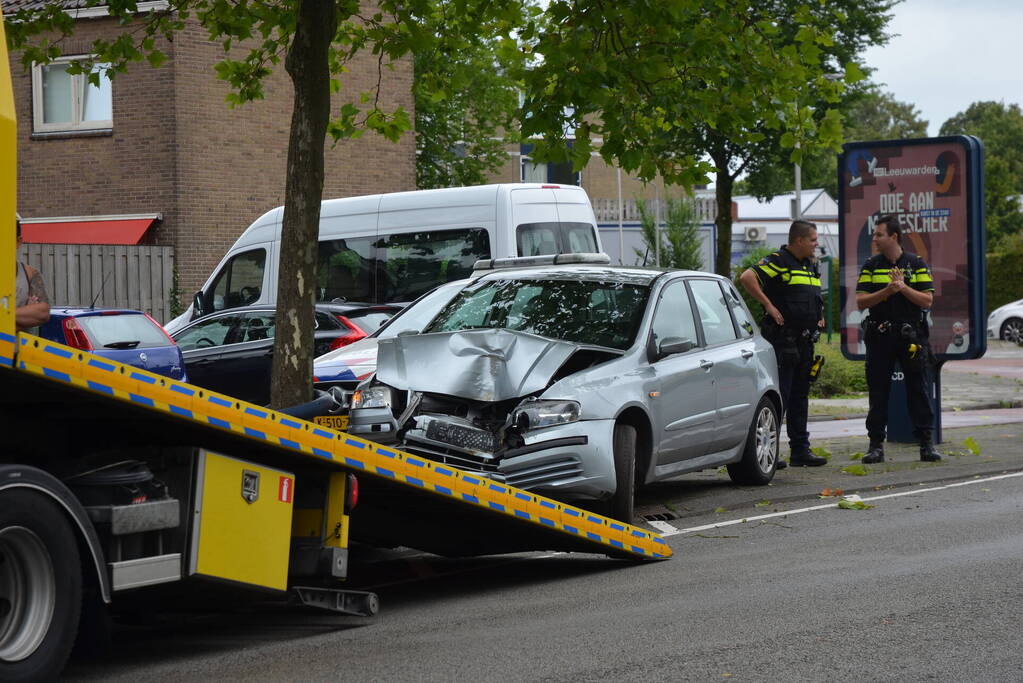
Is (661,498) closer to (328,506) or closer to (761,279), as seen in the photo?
(761,279)

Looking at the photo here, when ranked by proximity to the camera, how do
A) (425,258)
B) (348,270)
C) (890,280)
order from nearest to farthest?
(890,280) < (425,258) < (348,270)

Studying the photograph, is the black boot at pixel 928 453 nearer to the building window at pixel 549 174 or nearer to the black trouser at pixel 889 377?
the black trouser at pixel 889 377

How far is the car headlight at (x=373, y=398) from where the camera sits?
9.18 m

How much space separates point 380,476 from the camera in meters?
6.47

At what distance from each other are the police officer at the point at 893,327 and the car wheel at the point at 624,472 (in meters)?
4.50

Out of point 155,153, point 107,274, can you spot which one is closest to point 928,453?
point 107,274

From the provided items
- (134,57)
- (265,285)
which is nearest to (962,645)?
(134,57)

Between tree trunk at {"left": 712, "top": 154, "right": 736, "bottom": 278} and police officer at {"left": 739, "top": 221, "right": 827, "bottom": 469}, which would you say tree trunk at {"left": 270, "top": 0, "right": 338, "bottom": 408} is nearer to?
police officer at {"left": 739, "top": 221, "right": 827, "bottom": 469}

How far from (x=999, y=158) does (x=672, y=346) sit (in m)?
68.6

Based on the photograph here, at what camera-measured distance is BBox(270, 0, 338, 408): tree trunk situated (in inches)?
426

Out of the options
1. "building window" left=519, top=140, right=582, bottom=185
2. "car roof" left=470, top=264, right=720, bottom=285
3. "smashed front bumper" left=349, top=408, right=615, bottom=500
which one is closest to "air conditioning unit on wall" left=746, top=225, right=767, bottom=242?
"building window" left=519, top=140, right=582, bottom=185

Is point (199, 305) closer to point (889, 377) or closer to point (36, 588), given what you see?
point (889, 377)

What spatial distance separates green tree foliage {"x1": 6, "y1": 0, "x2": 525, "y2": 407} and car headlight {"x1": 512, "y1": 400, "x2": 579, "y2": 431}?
263cm

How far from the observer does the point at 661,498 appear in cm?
1135
